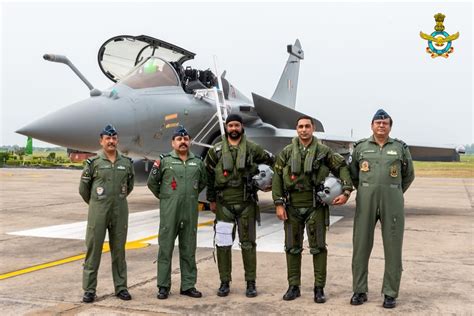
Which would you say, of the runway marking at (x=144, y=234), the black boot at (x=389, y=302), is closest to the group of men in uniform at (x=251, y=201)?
the black boot at (x=389, y=302)

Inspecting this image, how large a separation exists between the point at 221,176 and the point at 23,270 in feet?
9.40

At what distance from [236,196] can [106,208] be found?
4.45 feet

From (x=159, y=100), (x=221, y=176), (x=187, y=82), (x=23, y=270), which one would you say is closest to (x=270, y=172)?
(x=221, y=176)

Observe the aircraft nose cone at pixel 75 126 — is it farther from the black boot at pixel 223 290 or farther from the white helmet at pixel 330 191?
the white helmet at pixel 330 191

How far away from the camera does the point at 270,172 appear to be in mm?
5309

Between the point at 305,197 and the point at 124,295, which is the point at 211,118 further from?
the point at 124,295

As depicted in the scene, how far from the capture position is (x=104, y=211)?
4723 millimetres

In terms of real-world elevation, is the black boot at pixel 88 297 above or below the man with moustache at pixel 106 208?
below

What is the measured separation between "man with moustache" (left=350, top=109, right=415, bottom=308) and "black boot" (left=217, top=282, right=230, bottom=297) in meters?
1.26

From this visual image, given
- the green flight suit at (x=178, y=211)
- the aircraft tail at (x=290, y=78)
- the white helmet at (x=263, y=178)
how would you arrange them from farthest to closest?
the aircraft tail at (x=290, y=78) → the white helmet at (x=263, y=178) → the green flight suit at (x=178, y=211)

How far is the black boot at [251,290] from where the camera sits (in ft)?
15.8

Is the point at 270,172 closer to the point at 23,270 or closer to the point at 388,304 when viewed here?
the point at 388,304

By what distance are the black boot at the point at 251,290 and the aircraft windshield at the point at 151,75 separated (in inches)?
201

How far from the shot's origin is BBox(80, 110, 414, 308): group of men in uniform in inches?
184
